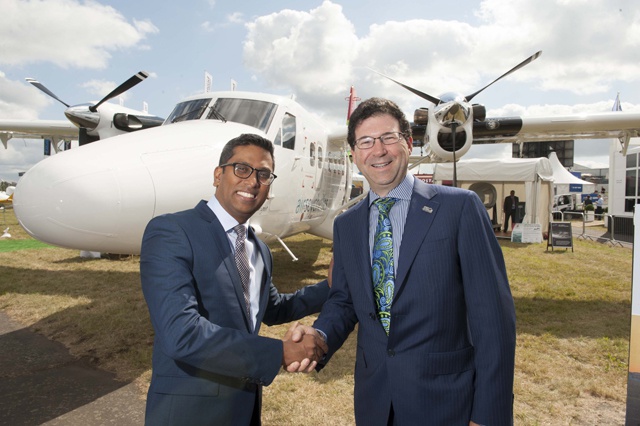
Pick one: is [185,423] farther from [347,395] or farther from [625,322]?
[625,322]

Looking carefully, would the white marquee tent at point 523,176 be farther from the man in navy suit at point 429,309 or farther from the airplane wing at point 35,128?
the man in navy suit at point 429,309

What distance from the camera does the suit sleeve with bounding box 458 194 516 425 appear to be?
5.49ft

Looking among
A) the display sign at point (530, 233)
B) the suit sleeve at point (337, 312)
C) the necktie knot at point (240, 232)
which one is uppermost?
the necktie knot at point (240, 232)

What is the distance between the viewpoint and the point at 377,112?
6.48ft

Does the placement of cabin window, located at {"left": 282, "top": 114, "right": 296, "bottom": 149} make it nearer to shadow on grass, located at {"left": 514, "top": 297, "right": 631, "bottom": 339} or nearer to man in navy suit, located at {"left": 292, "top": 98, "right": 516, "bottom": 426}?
shadow on grass, located at {"left": 514, "top": 297, "right": 631, "bottom": 339}

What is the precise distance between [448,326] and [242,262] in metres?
1.02

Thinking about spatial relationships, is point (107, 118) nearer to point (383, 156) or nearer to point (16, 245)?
point (16, 245)

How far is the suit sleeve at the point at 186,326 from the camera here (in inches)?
62.4

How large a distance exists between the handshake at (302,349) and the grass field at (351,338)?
6.62 feet

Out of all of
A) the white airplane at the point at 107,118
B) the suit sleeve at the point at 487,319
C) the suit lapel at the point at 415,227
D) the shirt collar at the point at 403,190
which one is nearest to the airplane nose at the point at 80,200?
the shirt collar at the point at 403,190

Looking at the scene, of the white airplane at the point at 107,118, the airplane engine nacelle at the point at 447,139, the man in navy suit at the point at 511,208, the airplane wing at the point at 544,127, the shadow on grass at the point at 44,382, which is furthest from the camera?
the man in navy suit at the point at 511,208

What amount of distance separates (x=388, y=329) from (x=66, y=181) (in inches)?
133

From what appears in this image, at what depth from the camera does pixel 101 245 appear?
4242 millimetres

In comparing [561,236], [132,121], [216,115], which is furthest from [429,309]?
[561,236]
